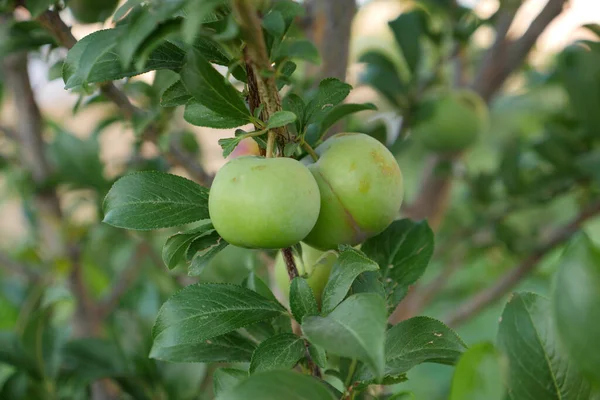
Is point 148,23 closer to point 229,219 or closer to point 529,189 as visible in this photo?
point 229,219

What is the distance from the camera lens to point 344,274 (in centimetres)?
38

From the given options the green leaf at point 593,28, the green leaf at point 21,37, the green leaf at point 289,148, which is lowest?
the green leaf at point 21,37

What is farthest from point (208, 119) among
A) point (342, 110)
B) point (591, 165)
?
point (591, 165)

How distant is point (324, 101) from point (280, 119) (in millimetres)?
68

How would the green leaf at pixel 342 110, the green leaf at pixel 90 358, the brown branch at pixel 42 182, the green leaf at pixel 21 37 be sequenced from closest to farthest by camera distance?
the green leaf at pixel 342 110 < the green leaf at pixel 21 37 < the green leaf at pixel 90 358 < the brown branch at pixel 42 182

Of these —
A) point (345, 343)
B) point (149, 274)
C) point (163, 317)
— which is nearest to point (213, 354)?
point (163, 317)

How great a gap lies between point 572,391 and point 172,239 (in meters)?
0.27

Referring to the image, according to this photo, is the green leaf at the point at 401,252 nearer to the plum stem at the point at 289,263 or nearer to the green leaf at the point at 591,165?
the plum stem at the point at 289,263

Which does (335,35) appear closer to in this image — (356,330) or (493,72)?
(493,72)

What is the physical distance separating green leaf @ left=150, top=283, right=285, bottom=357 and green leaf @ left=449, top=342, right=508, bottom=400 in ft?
0.52

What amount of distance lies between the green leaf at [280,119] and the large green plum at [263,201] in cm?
2

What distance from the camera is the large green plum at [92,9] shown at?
690 mm

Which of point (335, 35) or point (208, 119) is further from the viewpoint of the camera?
point (335, 35)

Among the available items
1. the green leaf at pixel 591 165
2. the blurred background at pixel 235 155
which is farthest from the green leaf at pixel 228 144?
the green leaf at pixel 591 165
